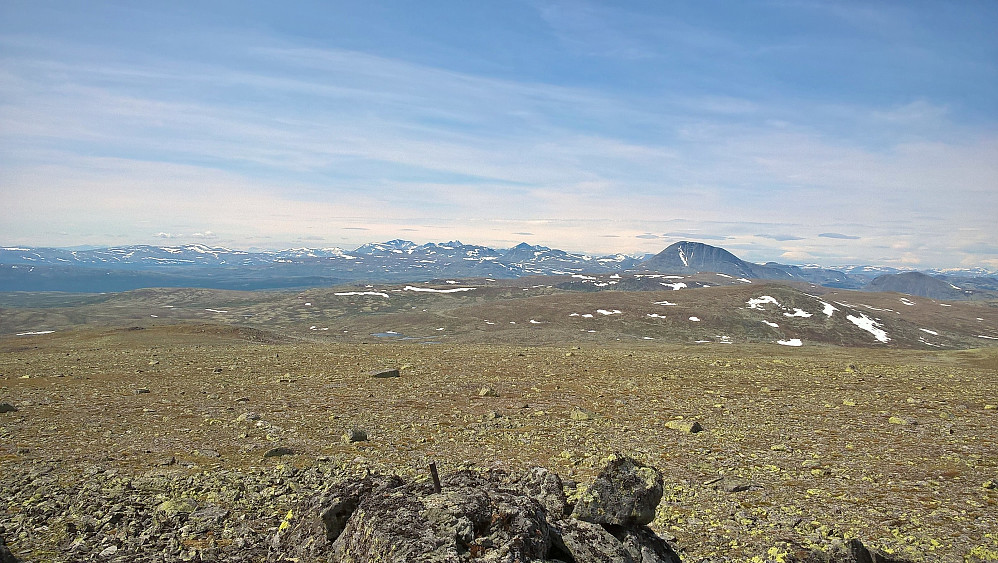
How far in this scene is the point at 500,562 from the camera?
20.8ft

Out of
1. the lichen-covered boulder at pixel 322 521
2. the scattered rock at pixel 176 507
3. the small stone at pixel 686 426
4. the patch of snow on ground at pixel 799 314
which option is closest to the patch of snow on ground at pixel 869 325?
the patch of snow on ground at pixel 799 314

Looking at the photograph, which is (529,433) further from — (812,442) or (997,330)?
(997,330)

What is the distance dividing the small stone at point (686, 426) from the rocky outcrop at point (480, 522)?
8.57m

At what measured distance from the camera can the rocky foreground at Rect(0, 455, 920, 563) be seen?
6.94 meters

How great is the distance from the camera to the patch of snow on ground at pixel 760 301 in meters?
142

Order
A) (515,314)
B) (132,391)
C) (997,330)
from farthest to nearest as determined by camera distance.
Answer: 1. (997,330)
2. (515,314)
3. (132,391)

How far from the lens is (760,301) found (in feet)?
482

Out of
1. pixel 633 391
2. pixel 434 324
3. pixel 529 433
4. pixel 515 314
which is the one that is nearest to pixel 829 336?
pixel 515 314

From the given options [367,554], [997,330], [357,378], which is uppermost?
[367,554]

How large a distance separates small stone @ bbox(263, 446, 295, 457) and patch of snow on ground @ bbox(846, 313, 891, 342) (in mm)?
147980

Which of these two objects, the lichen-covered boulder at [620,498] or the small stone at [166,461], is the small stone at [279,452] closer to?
the small stone at [166,461]

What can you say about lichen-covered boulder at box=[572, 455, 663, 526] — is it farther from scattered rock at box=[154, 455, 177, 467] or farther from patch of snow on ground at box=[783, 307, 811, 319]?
patch of snow on ground at box=[783, 307, 811, 319]

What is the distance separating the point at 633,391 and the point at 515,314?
11288 cm

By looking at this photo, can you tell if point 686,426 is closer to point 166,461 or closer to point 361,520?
point 361,520
